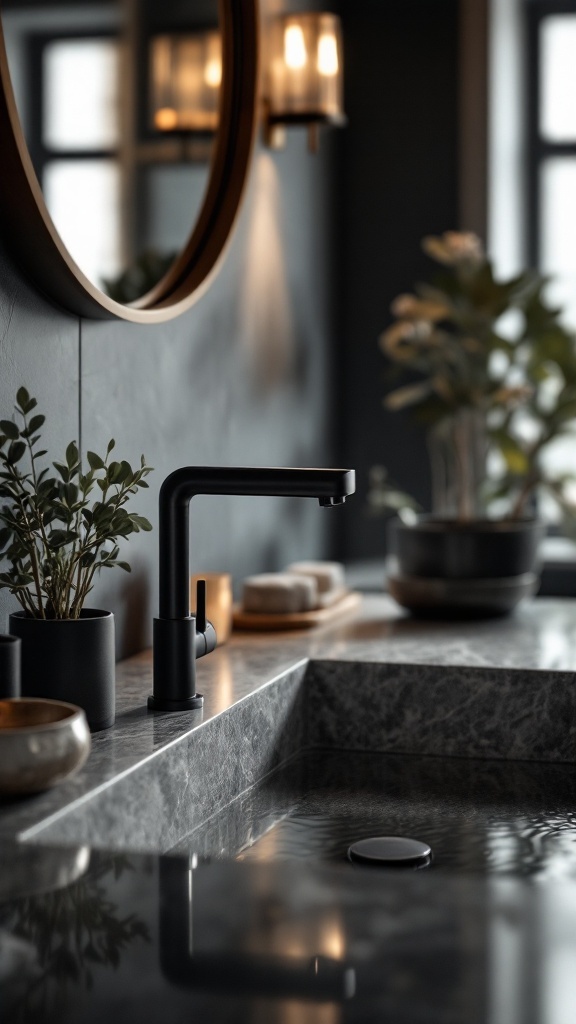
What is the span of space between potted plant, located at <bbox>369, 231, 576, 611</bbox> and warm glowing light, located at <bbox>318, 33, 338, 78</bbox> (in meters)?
0.33

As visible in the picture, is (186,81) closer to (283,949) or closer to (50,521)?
(50,521)

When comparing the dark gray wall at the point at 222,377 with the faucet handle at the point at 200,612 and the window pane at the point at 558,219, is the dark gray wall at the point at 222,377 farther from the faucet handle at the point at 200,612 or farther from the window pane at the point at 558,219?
the window pane at the point at 558,219

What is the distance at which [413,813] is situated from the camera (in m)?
1.22

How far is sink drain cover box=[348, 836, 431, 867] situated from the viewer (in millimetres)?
1047

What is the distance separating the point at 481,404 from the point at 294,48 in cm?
65

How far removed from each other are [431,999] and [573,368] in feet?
5.34

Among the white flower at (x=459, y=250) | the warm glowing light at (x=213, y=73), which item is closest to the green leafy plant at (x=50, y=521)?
the warm glowing light at (x=213, y=73)

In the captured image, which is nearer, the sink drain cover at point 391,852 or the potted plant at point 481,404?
the sink drain cover at point 391,852

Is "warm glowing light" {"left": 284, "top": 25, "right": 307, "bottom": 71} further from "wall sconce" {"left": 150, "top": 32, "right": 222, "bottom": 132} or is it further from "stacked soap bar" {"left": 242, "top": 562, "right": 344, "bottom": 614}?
"stacked soap bar" {"left": 242, "top": 562, "right": 344, "bottom": 614}

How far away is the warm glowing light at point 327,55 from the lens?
6.36 ft

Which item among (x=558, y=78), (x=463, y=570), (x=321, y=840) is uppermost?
(x=558, y=78)

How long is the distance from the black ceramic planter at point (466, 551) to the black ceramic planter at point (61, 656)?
80 cm

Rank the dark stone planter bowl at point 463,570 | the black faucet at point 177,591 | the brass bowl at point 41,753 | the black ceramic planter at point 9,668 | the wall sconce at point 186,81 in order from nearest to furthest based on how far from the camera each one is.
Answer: the brass bowl at point 41,753
the black ceramic planter at point 9,668
the black faucet at point 177,591
the wall sconce at point 186,81
the dark stone planter bowl at point 463,570

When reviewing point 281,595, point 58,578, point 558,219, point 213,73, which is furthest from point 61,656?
point 558,219
